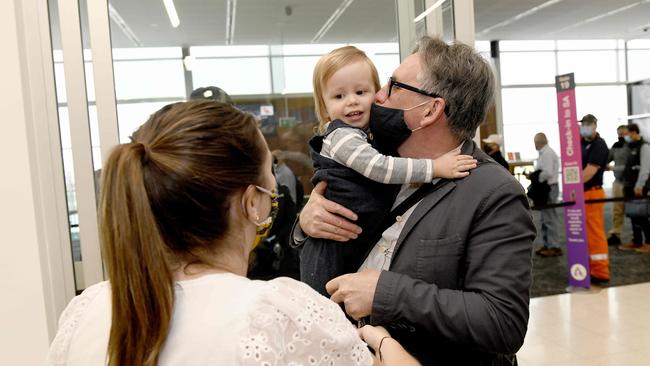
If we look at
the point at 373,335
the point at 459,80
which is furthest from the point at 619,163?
the point at 373,335

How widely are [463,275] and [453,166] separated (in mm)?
312

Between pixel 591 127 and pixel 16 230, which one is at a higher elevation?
pixel 591 127

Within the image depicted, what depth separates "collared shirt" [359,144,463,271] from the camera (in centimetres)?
145

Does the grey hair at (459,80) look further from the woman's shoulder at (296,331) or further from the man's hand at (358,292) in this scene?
the woman's shoulder at (296,331)

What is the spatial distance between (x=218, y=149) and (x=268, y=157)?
17cm

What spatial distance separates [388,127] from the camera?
1.54 metres

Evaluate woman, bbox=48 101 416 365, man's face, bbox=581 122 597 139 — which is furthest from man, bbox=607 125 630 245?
woman, bbox=48 101 416 365

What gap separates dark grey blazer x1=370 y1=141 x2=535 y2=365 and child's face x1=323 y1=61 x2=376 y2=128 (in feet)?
1.77

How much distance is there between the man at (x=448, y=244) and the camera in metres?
1.24

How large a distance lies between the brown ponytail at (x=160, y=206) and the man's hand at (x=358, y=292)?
492 millimetres

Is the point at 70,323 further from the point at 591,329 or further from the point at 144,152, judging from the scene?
the point at 591,329

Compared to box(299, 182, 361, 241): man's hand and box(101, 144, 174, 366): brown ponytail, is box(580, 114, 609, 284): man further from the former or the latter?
box(101, 144, 174, 366): brown ponytail

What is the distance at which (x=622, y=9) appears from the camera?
33.9ft

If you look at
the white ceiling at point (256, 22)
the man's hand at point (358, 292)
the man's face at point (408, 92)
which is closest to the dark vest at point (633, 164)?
the white ceiling at point (256, 22)
